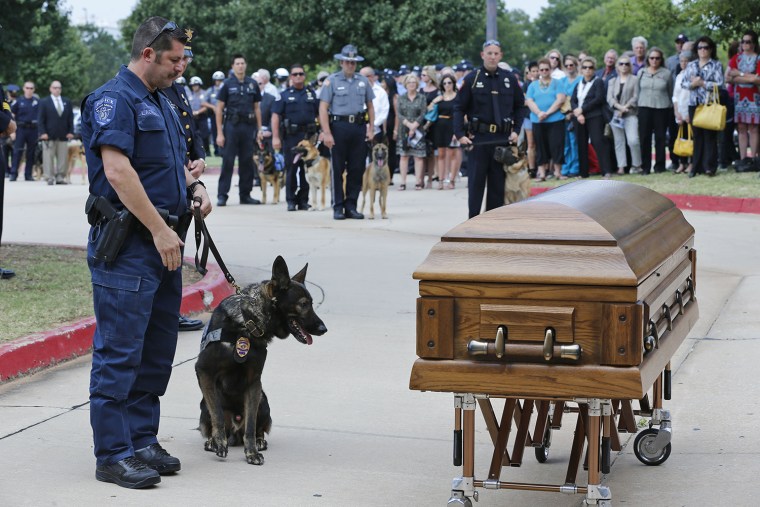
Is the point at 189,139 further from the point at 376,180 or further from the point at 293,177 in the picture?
the point at 293,177

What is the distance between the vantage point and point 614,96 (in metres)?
19.0

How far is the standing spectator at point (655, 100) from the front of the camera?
18.4m

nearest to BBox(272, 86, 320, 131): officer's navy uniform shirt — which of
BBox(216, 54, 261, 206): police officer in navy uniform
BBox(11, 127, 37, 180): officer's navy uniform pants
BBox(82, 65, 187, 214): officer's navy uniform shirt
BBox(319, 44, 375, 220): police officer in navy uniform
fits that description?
BBox(216, 54, 261, 206): police officer in navy uniform

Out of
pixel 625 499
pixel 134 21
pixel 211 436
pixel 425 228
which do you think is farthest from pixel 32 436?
pixel 134 21

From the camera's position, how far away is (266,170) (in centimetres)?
1877

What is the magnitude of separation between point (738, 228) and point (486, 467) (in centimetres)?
932

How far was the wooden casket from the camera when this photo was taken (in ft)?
12.9

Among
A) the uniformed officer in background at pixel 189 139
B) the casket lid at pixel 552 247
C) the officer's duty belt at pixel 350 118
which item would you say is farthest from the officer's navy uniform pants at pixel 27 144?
the casket lid at pixel 552 247

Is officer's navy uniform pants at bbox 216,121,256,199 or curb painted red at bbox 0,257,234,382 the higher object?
officer's navy uniform pants at bbox 216,121,256,199

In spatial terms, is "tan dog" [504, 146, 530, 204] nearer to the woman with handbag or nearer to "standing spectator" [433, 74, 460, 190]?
the woman with handbag

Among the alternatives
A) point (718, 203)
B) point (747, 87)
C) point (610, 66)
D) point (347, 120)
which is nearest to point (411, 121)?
point (610, 66)

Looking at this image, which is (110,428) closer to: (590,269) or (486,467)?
(486,467)

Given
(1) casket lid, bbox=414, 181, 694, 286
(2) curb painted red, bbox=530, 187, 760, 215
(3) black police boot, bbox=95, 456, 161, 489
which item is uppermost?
(1) casket lid, bbox=414, 181, 694, 286

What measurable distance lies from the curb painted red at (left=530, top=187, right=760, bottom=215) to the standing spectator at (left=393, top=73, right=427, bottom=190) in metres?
5.90
